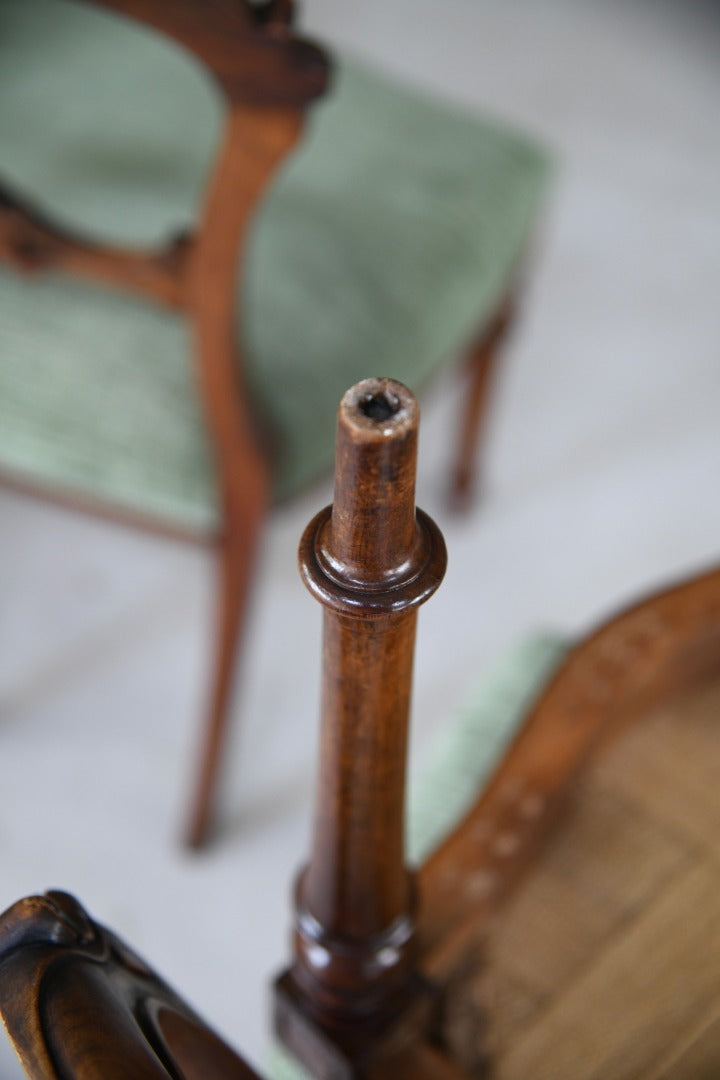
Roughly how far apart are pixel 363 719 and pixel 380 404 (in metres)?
0.10

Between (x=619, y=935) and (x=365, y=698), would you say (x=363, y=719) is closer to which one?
(x=365, y=698)

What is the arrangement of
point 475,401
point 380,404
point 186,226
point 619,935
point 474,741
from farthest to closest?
point 475,401 < point 186,226 < point 474,741 < point 619,935 < point 380,404

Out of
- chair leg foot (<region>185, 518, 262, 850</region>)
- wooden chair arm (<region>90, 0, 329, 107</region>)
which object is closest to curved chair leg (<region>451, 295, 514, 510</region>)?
chair leg foot (<region>185, 518, 262, 850</region>)

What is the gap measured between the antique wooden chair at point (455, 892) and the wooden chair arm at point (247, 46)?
10.6 inches

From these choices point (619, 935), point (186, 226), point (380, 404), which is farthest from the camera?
point (186, 226)

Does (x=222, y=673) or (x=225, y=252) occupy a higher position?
(x=225, y=252)

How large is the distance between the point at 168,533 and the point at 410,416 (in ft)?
1.59

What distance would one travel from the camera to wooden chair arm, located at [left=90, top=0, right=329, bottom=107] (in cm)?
52

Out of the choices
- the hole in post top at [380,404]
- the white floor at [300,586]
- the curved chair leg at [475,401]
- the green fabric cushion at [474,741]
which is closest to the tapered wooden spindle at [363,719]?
the hole in post top at [380,404]

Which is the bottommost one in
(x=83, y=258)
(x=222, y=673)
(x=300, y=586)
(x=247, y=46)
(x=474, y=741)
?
(x=300, y=586)

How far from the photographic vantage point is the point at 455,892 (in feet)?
1.45

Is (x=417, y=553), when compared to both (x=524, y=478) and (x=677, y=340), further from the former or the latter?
(x=677, y=340)

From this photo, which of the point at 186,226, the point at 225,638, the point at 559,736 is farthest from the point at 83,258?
the point at 559,736

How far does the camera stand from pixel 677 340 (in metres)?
1.28
